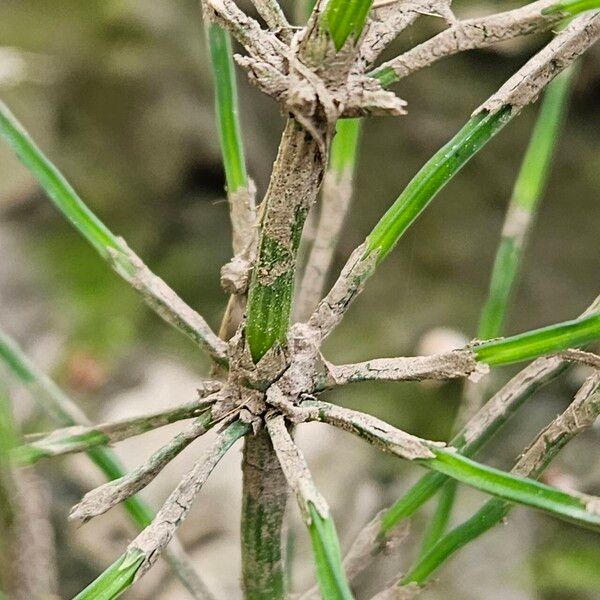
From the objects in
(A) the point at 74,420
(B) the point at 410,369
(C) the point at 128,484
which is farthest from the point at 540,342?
(A) the point at 74,420

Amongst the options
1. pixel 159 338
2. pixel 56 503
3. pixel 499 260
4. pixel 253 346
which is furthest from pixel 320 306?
pixel 159 338

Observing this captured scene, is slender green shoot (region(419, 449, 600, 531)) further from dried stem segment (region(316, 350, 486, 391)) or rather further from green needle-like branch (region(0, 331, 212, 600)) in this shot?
green needle-like branch (region(0, 331, 212, 600))

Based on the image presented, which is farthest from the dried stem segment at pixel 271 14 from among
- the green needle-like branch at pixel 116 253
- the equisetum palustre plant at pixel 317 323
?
the green needle-like branch at pixel 116 253

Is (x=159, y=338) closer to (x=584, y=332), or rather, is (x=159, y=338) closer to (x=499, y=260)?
(x=499, y=260)

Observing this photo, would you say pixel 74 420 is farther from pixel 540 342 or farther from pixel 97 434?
pixel 540 342

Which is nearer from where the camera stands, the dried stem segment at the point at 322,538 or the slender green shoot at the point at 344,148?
the dried stem segment at the point at 322,538

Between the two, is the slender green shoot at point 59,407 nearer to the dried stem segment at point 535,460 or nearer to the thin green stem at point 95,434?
the thin green stem at point 95,434
